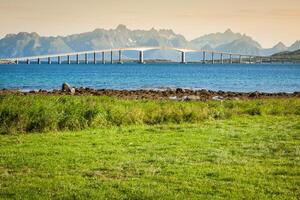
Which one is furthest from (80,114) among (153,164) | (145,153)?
(153,164)

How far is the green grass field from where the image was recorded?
1240 cm

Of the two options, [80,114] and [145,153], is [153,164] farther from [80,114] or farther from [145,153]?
[80,114]

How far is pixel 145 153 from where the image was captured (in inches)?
675

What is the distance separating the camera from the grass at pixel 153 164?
1220cm

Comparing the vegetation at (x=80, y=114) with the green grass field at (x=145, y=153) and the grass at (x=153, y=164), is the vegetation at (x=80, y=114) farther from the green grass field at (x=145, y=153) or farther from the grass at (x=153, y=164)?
the grass at (x=153, y=164)

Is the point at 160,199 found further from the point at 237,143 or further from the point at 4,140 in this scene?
the point at 4,140

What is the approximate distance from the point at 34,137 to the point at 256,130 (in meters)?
10.1

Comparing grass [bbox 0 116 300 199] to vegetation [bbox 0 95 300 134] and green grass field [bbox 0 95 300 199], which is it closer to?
green grass field [bbox 0 95 300 199]

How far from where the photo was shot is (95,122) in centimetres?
2367

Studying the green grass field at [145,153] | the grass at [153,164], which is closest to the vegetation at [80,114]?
the green grass field at [145,153]

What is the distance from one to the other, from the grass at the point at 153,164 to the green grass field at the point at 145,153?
0.09 ft

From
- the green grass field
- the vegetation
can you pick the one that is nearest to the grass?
the green grass field

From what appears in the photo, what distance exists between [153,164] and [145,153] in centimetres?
186

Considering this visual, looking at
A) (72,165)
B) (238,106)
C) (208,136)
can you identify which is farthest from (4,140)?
(238,106)
